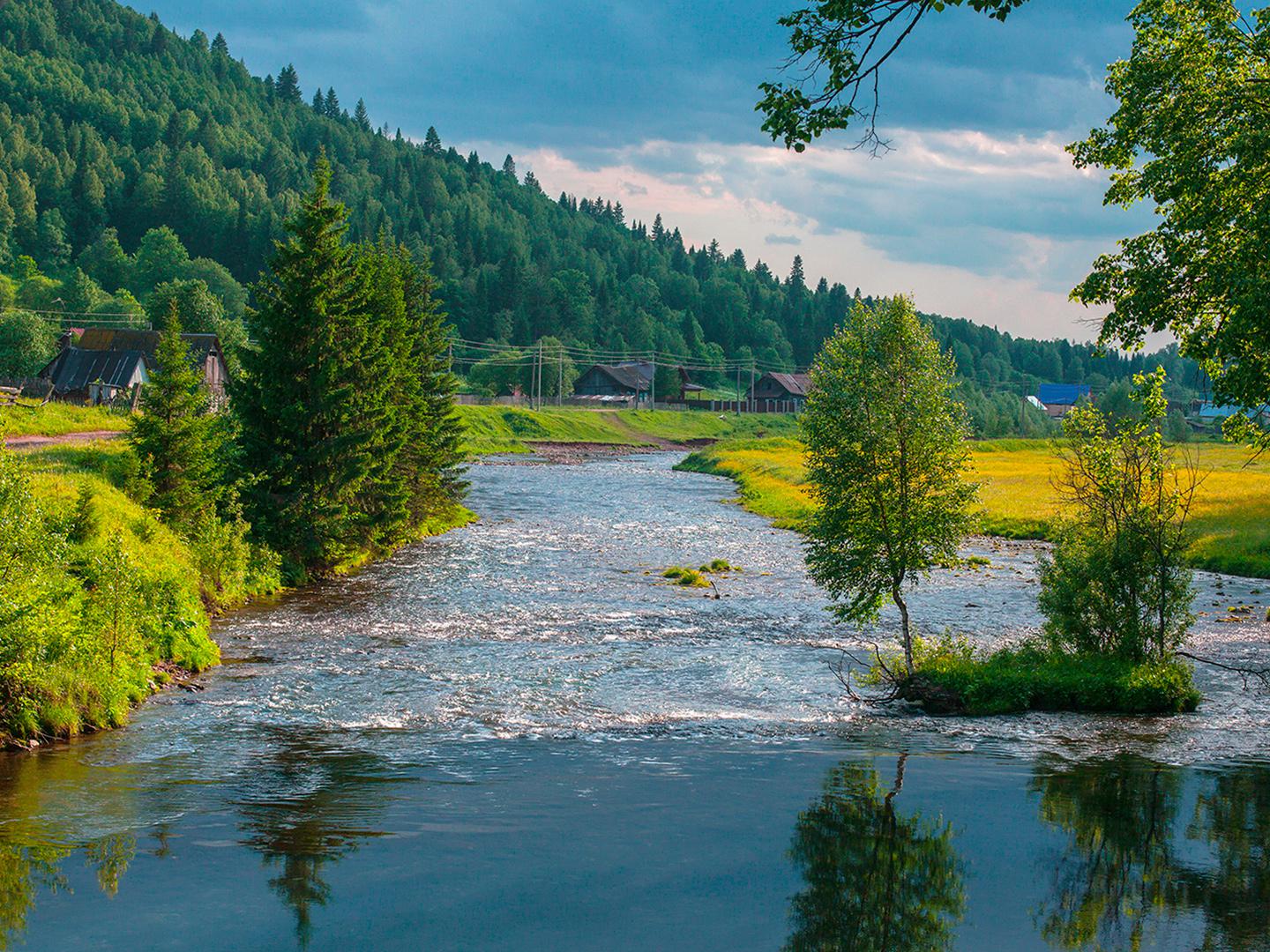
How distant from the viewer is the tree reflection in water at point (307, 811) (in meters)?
13.7

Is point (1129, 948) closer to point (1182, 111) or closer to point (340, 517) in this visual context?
point (1182, 111)

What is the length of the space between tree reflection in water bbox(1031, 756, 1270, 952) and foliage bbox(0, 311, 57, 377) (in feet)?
341

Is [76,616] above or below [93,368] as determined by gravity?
below

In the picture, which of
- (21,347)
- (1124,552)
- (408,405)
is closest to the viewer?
(1124,552)

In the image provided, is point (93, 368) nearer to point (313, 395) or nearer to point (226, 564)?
point (313, 395)

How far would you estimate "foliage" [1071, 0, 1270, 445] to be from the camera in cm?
1911

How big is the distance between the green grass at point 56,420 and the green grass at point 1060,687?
36.2m

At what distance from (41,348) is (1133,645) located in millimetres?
104227

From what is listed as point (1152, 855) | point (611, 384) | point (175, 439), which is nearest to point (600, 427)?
point (611, 384)

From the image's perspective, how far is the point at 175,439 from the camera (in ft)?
107

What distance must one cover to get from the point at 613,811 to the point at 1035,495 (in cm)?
5434

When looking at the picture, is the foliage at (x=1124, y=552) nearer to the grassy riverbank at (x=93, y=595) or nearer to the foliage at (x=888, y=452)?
the foliage at (x=888, y=452)

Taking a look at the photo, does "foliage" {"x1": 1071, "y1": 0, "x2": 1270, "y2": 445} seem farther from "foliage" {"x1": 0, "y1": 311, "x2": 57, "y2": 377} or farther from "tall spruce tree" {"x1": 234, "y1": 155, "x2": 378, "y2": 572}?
"foliage" {"x1": 0, "y1": 311, "x2": 57, "y2": 377}

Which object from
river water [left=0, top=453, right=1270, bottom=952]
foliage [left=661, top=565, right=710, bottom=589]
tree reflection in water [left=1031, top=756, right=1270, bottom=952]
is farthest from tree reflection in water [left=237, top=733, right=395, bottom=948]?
foliage [left=661, top=565, right=710, bottom=589]
